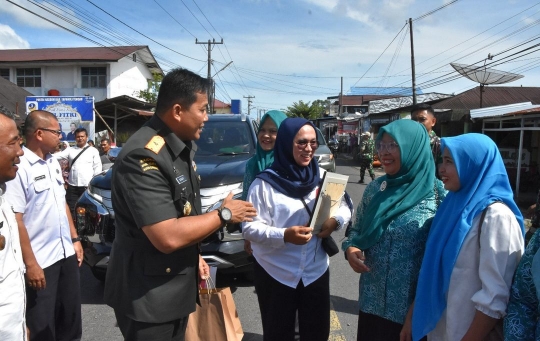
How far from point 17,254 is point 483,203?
2.14m

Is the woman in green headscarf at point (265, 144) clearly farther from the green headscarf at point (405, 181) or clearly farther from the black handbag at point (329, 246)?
the green headscarf at point (405, 181)

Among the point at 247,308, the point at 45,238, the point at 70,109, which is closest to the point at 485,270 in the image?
the point at 45,238

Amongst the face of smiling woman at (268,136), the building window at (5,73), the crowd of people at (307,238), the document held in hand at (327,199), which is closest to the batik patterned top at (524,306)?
the crowd of people at (307,238)

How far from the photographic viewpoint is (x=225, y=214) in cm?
205

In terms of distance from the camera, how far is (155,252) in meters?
2.00

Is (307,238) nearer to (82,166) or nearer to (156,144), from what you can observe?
(156,144)

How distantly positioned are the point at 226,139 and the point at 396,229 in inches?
163

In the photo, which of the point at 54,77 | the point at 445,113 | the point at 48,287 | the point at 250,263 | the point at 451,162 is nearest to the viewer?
the point at 451,162

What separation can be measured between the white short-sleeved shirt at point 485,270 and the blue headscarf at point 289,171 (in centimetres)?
104

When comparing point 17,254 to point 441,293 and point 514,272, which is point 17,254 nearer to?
point 441,293

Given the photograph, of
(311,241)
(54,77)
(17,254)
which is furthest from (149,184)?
(54,77)

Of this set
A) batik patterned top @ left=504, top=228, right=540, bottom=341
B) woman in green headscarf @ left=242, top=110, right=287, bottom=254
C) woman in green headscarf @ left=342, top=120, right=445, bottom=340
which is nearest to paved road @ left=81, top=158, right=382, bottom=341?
woman in green headscarf @ left=242, top=110, right=287, bottom=254

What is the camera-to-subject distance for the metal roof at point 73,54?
96.5 feet

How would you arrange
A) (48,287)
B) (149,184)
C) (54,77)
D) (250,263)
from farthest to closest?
(54,77), (250,263), (48,287), (149,184)
